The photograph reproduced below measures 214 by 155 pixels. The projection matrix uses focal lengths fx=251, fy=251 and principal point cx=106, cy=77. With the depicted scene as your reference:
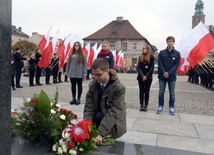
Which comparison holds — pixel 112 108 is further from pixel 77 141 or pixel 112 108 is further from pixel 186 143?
pixel 186 143

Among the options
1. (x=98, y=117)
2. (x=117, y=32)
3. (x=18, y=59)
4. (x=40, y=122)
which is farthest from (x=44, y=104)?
(x=117, y=32)

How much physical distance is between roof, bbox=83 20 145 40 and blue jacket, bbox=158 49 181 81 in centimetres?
5355

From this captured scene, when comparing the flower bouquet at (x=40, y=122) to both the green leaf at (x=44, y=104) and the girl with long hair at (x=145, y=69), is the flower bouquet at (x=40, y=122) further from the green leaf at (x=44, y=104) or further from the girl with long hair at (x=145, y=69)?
the girl with long hair at (x=145, y=69)

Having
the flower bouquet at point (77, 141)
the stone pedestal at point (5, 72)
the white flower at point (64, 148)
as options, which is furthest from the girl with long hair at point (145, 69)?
the stone pedestal at point (5, 72)

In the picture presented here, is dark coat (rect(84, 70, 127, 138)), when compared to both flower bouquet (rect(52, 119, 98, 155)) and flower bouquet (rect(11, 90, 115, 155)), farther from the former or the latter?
flower bouquet (rect(52, 119, 98, 155))

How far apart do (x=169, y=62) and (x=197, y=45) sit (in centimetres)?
432

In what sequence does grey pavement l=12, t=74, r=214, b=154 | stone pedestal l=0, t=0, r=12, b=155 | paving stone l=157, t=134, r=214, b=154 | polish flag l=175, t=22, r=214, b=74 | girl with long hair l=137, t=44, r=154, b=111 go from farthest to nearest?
polish flag l=175, t=22, r=214, b=74 → girl with long hair l=137, t=44, r=154, b=111 → grey pavement l=12, t=74, r=214, b=154 → paving stone l=157, t=134, r=214, b=154 → stone pedestal l=0, t=0, r=12, b=155

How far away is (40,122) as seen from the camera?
304 centimetres

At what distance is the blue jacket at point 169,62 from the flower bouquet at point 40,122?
12.3ft

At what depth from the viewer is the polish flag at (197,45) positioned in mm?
9945

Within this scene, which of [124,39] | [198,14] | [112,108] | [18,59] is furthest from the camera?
[198,14]

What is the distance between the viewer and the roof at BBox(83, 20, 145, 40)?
59.6 meters

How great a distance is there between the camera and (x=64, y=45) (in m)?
16.6

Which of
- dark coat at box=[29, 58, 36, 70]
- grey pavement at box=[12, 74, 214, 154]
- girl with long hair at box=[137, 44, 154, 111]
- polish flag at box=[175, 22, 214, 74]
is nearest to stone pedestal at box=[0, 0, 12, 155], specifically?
grey pavement at box=[12, 74, 214, 154]
